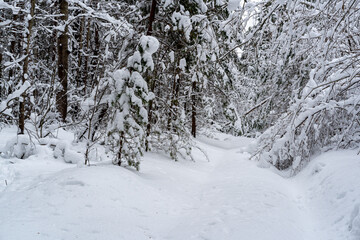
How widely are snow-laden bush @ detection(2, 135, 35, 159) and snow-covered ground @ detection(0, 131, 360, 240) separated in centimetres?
27

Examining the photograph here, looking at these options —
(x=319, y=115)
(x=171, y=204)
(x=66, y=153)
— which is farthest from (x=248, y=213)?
(x=66, y=153)

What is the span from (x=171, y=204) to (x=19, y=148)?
3698 millimetres

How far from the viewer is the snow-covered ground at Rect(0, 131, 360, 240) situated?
3.05 m

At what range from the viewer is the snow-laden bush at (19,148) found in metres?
5.50

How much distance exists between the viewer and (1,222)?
110 inches

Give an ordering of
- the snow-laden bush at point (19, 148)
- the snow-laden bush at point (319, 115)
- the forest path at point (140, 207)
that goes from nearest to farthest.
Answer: the forest path at point (140, 207)
the snow-laden bush at point (319, 115)
the snow-laden bush at point (19, 148)

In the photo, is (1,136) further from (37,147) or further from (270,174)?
(270,174)

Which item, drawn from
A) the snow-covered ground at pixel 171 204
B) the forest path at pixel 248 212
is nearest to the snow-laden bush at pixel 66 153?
the snow-covered ground at pixel 171 204

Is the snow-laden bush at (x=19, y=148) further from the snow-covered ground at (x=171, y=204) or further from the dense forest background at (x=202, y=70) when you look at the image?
the snow-covered ground at (x=171, y=204)

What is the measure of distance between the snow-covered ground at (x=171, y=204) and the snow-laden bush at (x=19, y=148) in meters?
0.27

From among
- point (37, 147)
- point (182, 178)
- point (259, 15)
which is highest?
point (259, 15)

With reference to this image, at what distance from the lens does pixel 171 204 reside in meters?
4.36

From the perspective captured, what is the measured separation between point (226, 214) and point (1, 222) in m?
2.83

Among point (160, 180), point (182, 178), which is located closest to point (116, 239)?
point (160, 180)
